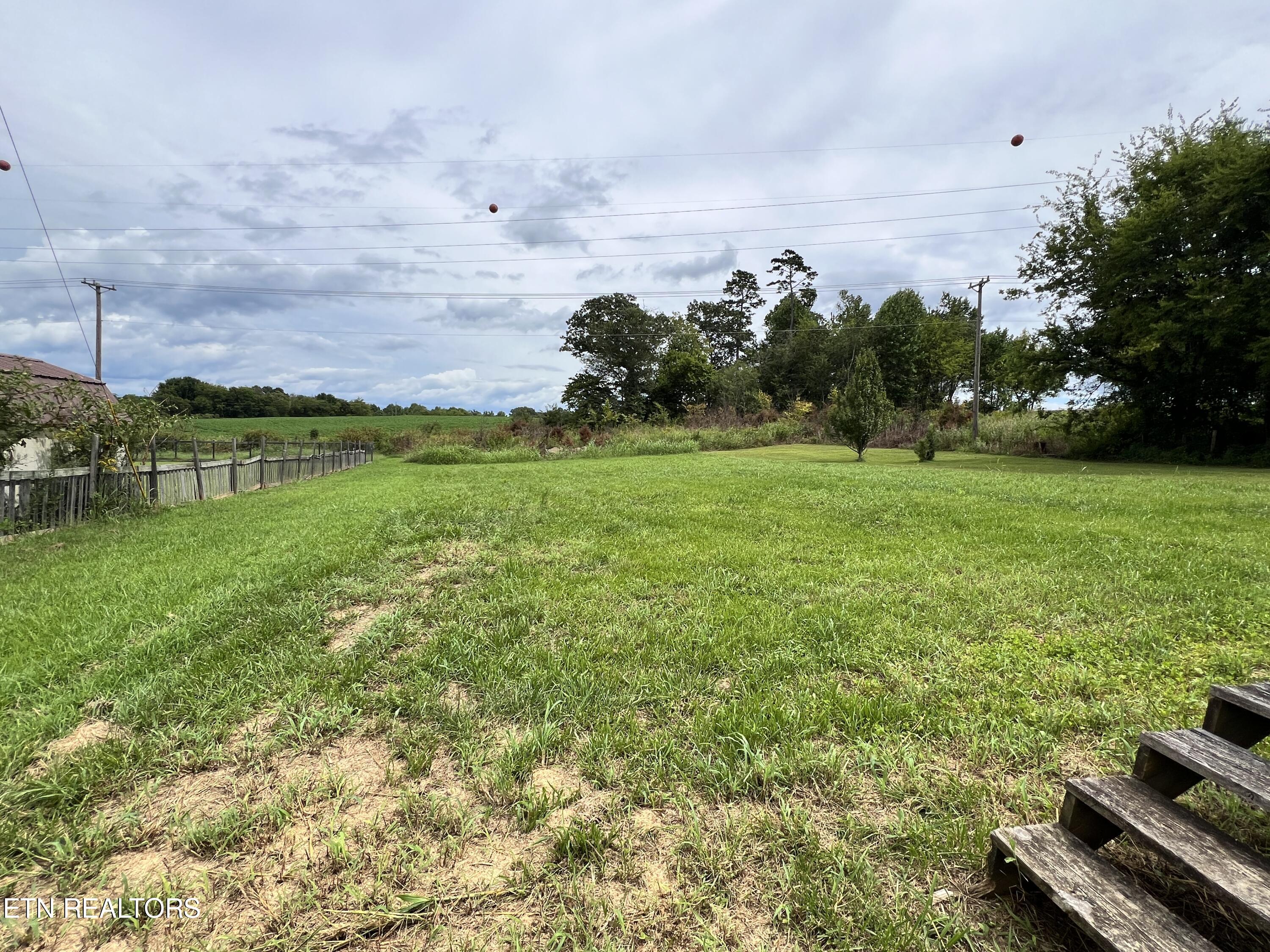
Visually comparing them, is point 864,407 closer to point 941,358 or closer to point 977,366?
point 977,366

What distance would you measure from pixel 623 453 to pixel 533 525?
18.1 metres

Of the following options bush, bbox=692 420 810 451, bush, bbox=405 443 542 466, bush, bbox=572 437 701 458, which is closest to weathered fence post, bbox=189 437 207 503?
bush, bbox=405 443 542 466

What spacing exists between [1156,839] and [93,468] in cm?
1194

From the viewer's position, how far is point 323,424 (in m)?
47.9

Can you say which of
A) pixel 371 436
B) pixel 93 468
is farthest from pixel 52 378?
pixel 371 436

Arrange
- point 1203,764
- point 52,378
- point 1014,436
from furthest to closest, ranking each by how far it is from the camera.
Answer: point 1014,436 < point 52,378 < point 1203,764

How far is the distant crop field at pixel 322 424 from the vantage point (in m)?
40.2

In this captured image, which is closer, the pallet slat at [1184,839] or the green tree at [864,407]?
the pallet slat at [1184,839]

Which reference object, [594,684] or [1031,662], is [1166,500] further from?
[594,684]

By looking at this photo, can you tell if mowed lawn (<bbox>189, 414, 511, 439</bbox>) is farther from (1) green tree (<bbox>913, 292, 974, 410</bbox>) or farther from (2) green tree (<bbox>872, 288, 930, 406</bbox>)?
(1) green tree (<bbox>913, 292, 974, 410</bbox>)

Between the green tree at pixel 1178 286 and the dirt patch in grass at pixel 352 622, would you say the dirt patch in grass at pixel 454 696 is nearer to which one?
the dirt patch in grass at pixel 352 622

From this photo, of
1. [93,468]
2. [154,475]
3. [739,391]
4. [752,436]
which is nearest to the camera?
[93,468]

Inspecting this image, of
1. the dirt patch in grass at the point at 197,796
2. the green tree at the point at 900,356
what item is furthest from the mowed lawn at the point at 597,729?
the green tree at the point at 900,356

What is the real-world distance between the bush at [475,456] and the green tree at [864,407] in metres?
12.8
